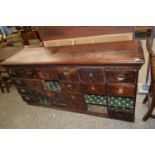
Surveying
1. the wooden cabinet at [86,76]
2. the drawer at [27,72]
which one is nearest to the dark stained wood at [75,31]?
the wooden cabinet at [86,76]

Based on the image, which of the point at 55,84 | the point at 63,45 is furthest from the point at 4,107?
the point at 63,45

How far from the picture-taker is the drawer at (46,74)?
156cm

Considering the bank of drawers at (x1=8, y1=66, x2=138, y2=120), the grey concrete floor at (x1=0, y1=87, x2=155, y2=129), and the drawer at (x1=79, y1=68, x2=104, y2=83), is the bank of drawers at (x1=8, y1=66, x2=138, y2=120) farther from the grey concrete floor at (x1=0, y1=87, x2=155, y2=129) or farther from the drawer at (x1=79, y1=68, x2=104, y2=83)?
the grey concrete floor at (x1=0, y1=87, x2=155, y2=129)

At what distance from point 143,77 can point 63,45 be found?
5.20ft

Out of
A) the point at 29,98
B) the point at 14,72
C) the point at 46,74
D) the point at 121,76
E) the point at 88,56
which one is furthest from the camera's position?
the point at 29,98

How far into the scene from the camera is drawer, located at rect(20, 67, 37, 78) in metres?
1.66

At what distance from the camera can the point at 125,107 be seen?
1.55m

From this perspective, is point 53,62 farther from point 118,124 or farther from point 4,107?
point 4,107

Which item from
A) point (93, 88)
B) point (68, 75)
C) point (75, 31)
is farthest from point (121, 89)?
point (75, 31)

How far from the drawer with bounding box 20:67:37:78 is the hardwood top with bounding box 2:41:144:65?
0.10 meters

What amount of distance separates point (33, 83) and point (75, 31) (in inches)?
35.0

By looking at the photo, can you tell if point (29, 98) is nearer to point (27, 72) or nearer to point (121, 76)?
point (27, 72)

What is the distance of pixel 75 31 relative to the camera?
6.03 ft

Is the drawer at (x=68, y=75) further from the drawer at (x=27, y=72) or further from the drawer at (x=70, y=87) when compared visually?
the drawer at (x=27, y=72)
